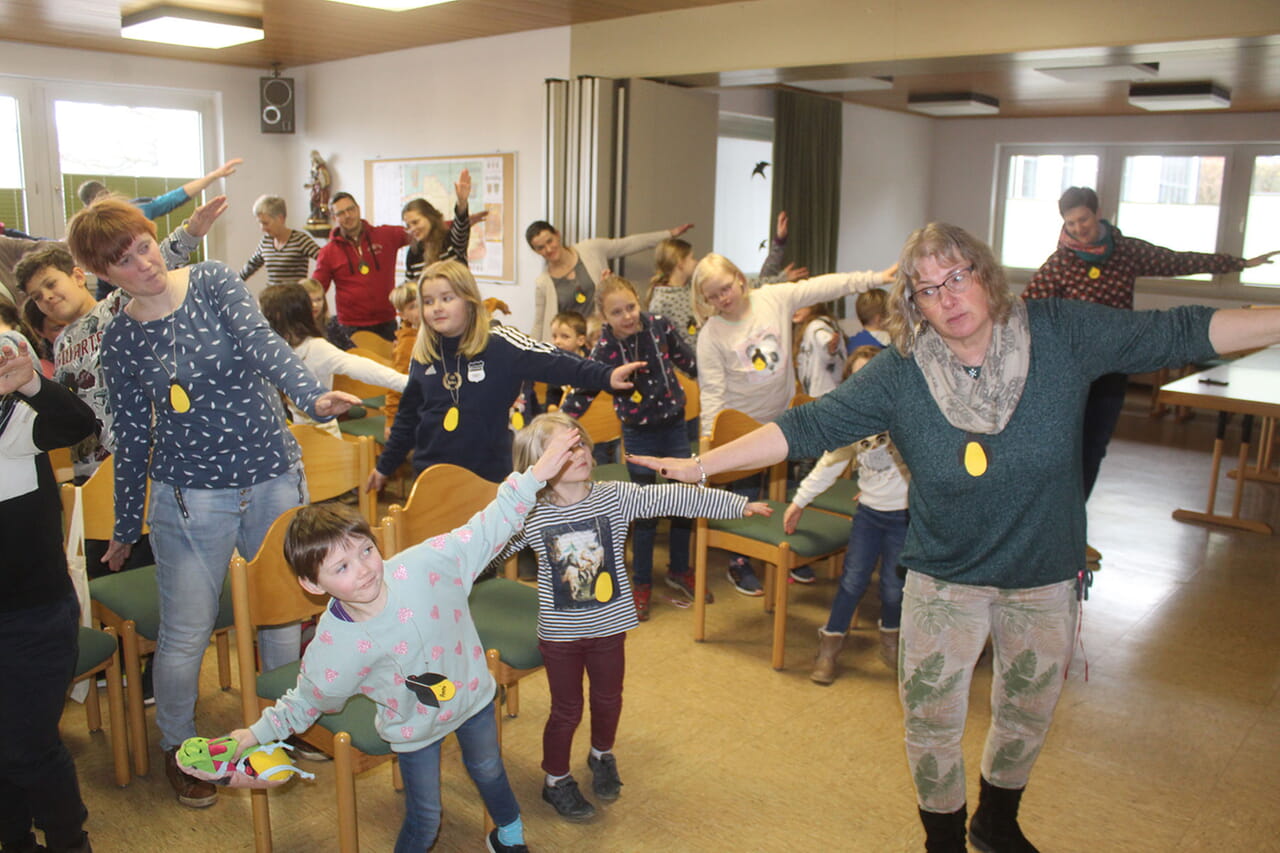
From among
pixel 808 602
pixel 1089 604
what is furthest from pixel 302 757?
pixel 1089 604

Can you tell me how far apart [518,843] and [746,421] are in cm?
186

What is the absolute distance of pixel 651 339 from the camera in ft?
12.5

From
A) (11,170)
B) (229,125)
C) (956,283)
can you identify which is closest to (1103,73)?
(956,283)

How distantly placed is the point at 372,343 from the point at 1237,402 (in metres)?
4.59

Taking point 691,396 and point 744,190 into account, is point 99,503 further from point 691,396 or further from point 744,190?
point 744,190

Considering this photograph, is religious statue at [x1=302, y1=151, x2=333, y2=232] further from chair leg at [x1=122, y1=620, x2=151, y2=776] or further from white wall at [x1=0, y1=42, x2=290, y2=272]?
chair leg at [x1=122, y1=620, x2=151, y2=776]

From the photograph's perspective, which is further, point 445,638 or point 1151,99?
point 1151,99

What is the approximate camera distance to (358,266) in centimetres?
611

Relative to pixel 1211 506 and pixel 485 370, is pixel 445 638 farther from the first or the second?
pixel 1211 506

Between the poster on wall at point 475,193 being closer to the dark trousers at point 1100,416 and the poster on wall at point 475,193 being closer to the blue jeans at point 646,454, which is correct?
the blue jeans at point 646,454

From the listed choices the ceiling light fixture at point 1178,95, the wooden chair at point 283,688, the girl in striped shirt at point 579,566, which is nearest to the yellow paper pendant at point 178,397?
the wooden chair at point 283,688

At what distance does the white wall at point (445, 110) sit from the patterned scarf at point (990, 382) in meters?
5.15

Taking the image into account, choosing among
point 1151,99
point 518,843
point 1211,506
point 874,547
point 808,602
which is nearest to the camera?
point 518,843

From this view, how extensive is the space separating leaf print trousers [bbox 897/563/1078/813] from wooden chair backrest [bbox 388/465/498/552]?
1152mm
